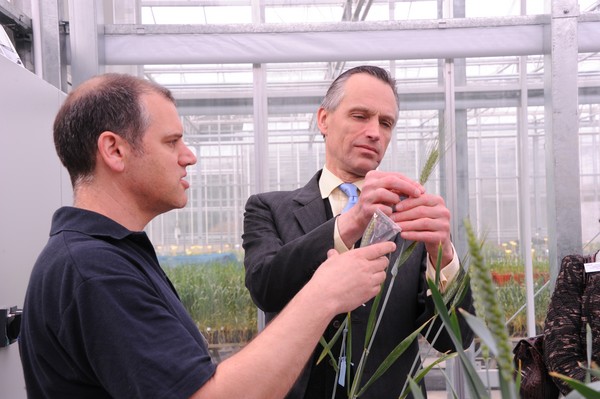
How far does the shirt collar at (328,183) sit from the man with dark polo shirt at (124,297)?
25.7 inches

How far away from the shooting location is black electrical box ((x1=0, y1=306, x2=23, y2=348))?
2.24 m

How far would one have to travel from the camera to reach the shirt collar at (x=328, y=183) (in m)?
1.82

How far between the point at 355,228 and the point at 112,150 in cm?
51

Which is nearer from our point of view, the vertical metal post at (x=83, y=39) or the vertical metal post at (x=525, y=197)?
the vertical metal post at (x=83, y=39)

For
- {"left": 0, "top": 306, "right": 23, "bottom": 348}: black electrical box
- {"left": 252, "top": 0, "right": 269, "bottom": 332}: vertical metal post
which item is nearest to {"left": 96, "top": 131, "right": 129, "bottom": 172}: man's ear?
{"left": 0, "top": 306, "right": 23, "bottom": 348}: black electrical box

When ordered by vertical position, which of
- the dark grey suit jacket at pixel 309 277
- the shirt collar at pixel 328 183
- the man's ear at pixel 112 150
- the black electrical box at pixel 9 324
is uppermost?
the man's ear at pixel 112 150

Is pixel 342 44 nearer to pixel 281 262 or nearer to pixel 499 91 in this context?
pixel 499 91

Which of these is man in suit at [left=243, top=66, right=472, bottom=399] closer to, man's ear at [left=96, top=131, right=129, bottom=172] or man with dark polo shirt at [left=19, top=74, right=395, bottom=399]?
man with dark polo shirt at [left=19, top=74, right=395, bottom=399]

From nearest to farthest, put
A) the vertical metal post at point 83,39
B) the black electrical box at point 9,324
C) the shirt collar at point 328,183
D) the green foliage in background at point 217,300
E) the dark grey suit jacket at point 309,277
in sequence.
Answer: the dark grey suit jacket at point 309,277
the shirt collar at point 328,183
the black electrical box at point 9,324
the vertical metal post at point 83,39
the green foliage in background at point 217,300

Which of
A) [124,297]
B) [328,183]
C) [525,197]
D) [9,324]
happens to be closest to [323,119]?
[328,183]

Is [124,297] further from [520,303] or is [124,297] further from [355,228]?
[520,303]

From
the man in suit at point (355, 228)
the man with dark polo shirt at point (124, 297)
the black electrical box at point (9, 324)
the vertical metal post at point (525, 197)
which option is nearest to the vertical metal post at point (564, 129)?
the vertical metal post at point (525, 197)

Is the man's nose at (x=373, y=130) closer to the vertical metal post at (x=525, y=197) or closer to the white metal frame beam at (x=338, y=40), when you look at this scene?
the white metal frame beam at (x=338, y=40)

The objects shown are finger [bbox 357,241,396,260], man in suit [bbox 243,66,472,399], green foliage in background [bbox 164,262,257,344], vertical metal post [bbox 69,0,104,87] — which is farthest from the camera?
green foliage in background [bbox 164,262,257,344]
